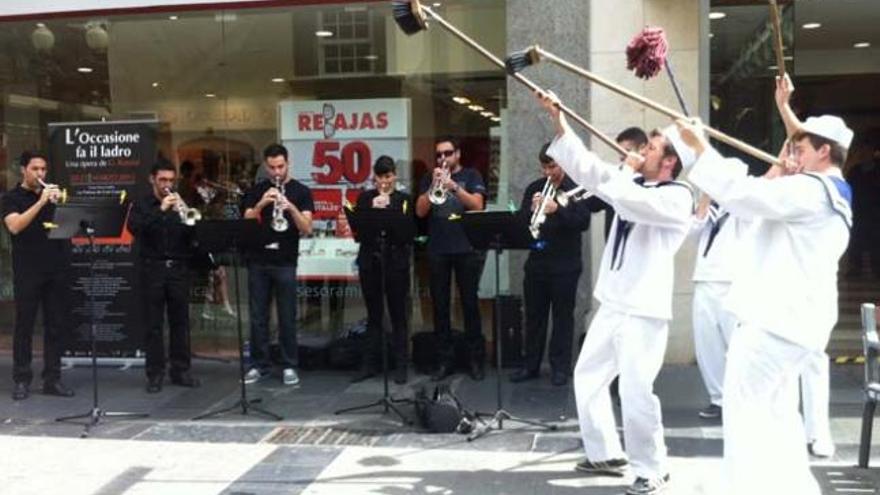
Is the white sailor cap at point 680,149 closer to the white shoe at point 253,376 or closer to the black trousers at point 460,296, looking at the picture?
the black trousers at point 460,296

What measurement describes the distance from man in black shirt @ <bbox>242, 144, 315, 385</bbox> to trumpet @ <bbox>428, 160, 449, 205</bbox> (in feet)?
3.69

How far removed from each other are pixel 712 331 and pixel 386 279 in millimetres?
3000

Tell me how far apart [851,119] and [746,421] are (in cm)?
1368

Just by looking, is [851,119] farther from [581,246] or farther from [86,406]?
[86,406]

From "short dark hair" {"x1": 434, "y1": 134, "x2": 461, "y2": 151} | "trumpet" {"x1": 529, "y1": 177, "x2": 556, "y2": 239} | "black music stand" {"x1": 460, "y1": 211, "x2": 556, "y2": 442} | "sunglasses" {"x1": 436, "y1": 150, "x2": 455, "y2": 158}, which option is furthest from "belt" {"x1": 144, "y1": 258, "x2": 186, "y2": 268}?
"trumpet" {"x1": 529, "y1": 177, "x2": 556, "y2": 239}

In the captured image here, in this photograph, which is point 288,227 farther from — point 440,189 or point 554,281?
point 554,281

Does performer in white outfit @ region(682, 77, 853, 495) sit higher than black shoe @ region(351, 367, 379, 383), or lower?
higher

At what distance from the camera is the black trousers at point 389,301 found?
344 inches

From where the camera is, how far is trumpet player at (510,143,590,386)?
8.15m

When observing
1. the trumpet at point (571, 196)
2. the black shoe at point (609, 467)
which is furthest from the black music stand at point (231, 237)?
the black shoe at point (609, 467)

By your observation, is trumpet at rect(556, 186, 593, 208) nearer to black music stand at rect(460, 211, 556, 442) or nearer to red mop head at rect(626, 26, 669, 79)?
black music stand at rect(460, 211, 556, 442)

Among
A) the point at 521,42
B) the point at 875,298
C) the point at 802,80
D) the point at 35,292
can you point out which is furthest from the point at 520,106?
the point at 802,80

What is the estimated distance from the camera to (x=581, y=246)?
868cm

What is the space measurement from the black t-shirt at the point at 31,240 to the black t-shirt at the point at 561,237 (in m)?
4.08
